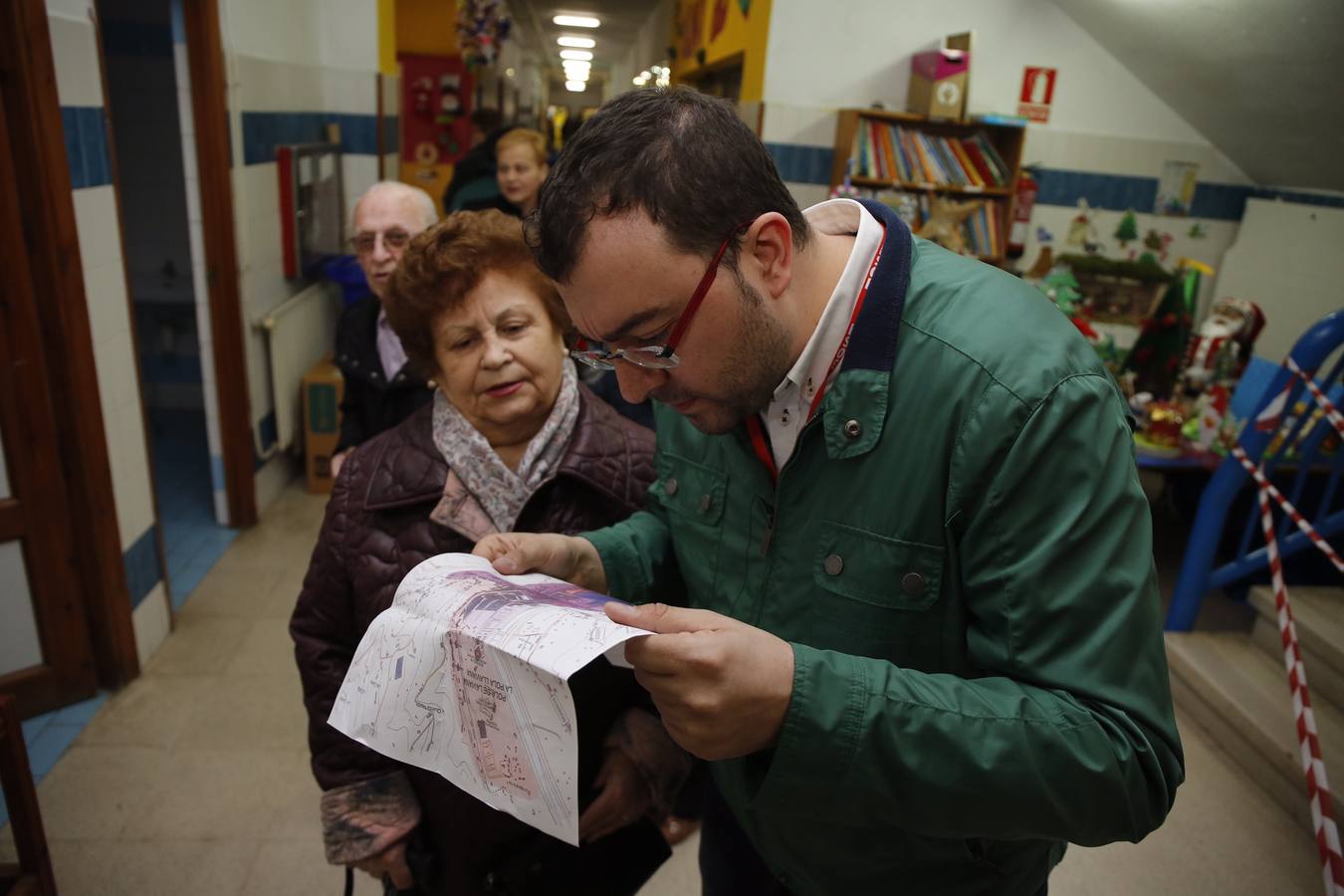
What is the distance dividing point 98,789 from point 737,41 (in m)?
5.92

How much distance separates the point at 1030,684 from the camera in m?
0.89

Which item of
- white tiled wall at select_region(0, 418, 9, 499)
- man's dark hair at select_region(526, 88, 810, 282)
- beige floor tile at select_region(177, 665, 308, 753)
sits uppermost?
man's dark hair at select_region(526, 88, 810, 282)

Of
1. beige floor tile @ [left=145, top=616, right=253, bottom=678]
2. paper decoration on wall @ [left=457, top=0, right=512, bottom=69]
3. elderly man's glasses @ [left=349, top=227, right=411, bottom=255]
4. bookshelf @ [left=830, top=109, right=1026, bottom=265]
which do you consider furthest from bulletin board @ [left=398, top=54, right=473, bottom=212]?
beige floor tile @ [left=145, top=616, right=253, bottom=678]

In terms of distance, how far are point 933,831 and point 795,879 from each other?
455mm

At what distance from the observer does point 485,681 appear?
100 centimetres

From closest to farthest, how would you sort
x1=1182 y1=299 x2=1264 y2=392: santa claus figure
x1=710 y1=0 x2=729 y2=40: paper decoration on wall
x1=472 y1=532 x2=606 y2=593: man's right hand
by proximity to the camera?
x1=472 y1=532 x2=606 y2=593: man's right hand → x1=1182 y1=299 x2=1264 y2=392: santa claus figure → x1=710 y1=0 x2=729 y2=40: paper decoration on wall

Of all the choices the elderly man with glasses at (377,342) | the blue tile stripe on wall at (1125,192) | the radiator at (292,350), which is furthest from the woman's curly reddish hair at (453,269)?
the blue tile stripe on wall at (1125,192)

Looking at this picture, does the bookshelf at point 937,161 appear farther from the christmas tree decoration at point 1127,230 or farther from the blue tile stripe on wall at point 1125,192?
the christmas tree decoration at point 1127,230

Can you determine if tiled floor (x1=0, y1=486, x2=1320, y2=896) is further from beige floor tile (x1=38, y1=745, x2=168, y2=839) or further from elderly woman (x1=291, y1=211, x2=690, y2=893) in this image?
elderly woman (x1=291, y1=211, x2=690, y2=893)

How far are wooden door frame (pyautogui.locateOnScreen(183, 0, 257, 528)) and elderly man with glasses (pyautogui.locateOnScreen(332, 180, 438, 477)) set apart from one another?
127 centimetres

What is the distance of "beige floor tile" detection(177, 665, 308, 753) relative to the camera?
9.59 ft

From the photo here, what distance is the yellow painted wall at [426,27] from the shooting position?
779 cm

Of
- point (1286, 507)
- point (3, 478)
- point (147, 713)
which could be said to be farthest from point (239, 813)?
point (1286, 507)

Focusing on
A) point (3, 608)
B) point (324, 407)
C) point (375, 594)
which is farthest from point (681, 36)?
point (375, 594)
